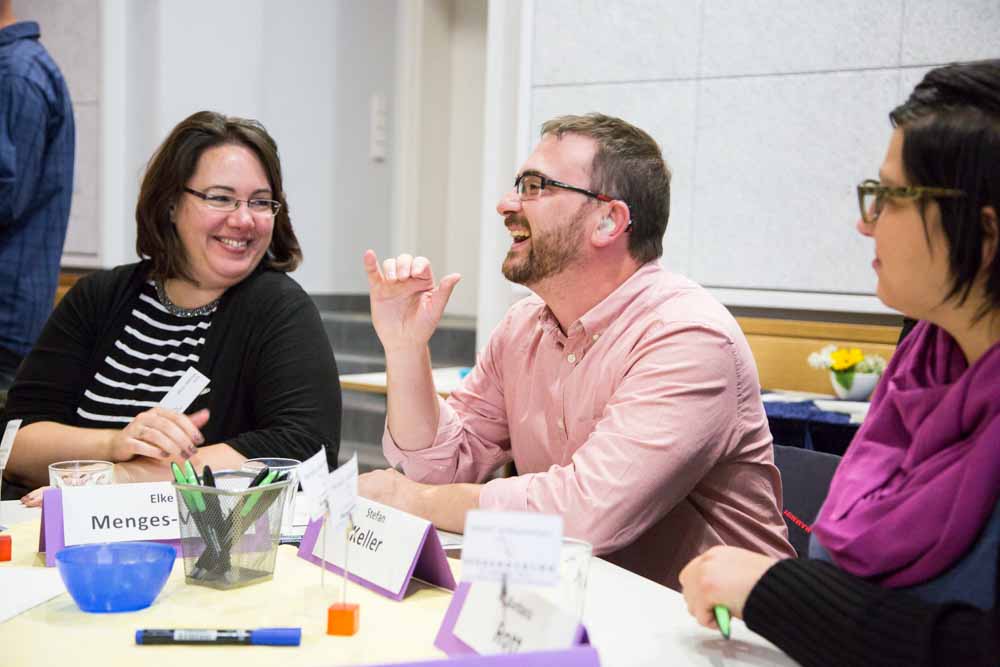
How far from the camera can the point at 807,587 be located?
1.05 metres

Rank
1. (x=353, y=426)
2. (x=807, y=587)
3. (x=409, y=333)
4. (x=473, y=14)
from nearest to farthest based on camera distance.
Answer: (x=807, y=587), (x=409, y=333), (x=353, y=426), (x=473, y=14)

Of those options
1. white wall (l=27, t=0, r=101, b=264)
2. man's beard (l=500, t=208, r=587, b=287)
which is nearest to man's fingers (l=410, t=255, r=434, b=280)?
man's beard (l=500, t=208, r=587, b=287)

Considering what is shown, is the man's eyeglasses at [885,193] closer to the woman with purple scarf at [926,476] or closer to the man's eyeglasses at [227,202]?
the woman with purple scarf at [926,476]

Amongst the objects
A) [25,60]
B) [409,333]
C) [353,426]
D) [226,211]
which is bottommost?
[353,426]

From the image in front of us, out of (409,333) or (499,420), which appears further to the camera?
(499,420)

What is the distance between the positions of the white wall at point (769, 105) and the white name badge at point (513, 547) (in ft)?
9.72

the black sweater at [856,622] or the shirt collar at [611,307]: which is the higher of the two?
the shirt collar at [611,307]

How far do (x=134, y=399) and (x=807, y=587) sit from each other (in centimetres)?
158

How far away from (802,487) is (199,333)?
1.29m

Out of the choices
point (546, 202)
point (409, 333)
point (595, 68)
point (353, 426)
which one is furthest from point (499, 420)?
point (353, 426)

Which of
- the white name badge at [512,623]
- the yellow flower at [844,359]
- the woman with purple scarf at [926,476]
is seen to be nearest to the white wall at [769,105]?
the yellow flower at [844,359]

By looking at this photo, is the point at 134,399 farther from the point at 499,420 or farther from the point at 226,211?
the point at 499,420

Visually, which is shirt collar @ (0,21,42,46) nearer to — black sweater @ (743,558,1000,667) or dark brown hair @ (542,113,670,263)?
dark brown hair @ (542,113,670,263)

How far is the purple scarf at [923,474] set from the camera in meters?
1.00
